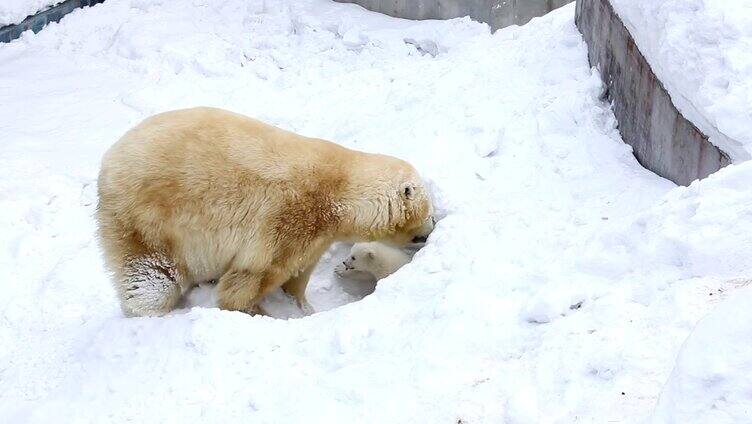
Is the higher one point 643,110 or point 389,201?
point 643,110

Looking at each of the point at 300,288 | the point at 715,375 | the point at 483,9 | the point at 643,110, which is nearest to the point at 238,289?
the point at 300,288

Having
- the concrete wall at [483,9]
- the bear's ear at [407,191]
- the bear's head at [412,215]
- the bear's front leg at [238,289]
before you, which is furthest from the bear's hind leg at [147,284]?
the concrete wall at [483,9]

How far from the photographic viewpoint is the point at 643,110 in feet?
19.7

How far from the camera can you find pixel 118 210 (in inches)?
220

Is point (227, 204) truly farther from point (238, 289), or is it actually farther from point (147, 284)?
point (147, 284)

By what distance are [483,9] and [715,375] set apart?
328 inches

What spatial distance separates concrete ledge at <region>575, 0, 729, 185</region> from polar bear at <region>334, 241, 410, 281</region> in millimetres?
1966

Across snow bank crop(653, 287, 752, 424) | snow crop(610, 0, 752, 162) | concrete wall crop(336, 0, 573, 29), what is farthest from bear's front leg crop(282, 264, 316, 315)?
concrete wall crop(336, 0, 573, 29)

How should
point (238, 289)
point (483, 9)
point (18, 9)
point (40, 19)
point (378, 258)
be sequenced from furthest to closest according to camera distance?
point (40, 19)
point (18, 9)
point (483, 9)
point (378, 258)
point (238, 289)

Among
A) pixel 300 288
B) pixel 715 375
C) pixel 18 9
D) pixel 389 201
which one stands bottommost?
pixel 300 288

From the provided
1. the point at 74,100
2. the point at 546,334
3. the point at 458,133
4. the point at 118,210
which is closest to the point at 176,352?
the point at 118,210

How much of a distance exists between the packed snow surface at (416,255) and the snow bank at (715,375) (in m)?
0.50

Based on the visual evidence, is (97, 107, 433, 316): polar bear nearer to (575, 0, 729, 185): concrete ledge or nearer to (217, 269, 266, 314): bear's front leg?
(217, 269, 266, 314): bear's front leg

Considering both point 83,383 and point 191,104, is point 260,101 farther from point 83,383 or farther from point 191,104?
point 83,383
